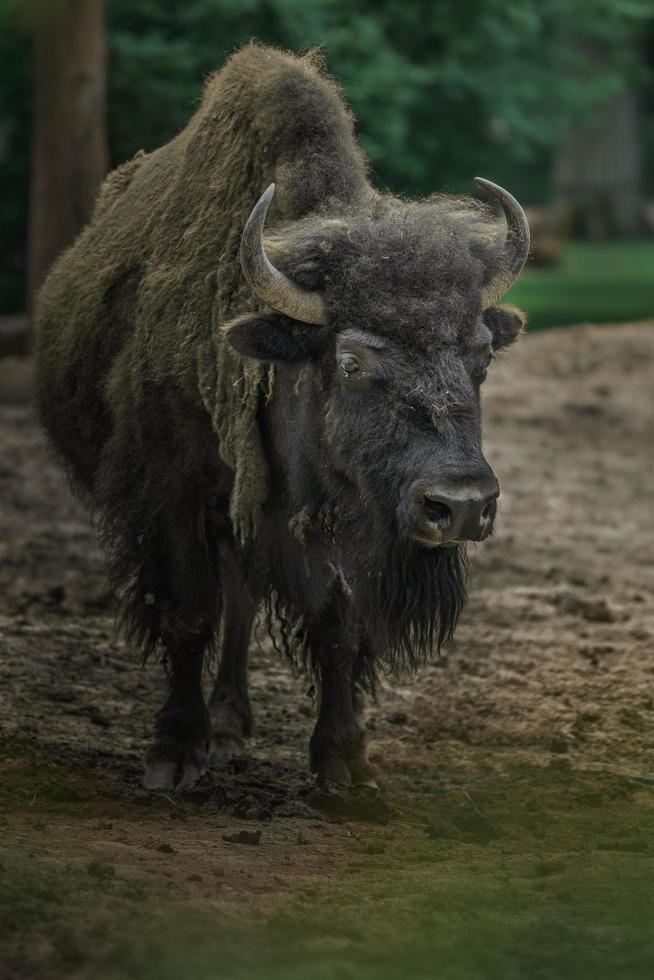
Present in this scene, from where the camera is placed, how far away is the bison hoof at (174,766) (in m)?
5.39

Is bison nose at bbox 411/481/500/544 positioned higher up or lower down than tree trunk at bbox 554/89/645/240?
lower down

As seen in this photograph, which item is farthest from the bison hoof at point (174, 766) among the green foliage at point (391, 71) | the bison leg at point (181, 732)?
the green foliage at point (391, 71)

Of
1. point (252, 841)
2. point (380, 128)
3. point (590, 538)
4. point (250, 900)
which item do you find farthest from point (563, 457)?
point (250, 900)

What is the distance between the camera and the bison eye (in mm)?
4797

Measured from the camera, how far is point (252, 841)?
4.59 m

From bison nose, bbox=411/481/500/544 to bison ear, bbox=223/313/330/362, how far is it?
Answer: 69 cm

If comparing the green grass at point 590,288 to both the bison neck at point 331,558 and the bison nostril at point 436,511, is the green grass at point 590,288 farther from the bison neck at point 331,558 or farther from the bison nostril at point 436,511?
the bison nostril at point 436,511

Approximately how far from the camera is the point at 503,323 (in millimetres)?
5211

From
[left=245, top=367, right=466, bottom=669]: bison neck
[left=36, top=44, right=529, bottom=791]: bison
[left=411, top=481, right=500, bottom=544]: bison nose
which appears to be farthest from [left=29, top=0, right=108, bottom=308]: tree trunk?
[left=411, top=481, right=500, bottom=544]: bison nose

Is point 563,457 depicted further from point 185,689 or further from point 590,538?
point 185,689

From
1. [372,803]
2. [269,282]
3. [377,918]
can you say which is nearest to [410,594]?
[372,803]

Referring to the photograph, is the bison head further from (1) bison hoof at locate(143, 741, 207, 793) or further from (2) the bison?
(1) bison hoof at locate(143, 741, 207, 793)

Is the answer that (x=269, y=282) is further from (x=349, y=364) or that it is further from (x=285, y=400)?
(x=285, y=400)

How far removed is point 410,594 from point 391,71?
378 inches
